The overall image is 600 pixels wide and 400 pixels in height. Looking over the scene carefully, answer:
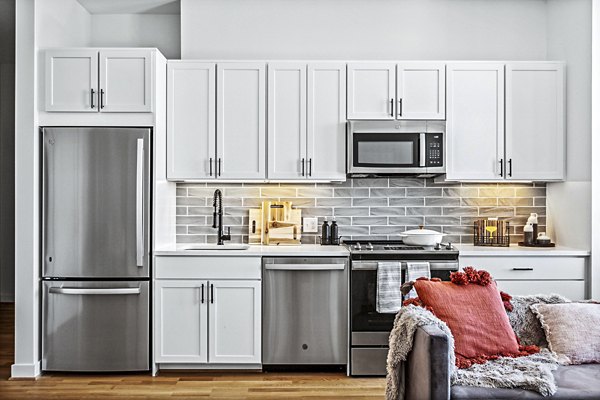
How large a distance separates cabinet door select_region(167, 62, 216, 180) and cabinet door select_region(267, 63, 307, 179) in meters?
0.45

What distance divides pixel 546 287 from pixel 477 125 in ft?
4.27

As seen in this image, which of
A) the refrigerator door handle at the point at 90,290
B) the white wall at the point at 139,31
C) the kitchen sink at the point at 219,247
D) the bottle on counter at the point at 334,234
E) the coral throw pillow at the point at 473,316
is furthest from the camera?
the white wall at the point at 139,31

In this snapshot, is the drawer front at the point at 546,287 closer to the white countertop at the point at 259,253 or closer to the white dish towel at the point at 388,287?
the white dish towel at the point at 388,287

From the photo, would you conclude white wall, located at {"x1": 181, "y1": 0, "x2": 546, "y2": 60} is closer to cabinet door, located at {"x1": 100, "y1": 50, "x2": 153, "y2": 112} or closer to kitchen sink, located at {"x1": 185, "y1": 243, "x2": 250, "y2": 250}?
cabinet door, located at {"x1": 100, "y1": 50, "x2": 153, "y2": 112}

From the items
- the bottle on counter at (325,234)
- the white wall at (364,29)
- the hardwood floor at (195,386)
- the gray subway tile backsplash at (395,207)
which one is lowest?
the hardwood floor at (195,386)

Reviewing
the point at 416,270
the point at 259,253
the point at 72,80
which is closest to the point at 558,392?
the point at 416,270

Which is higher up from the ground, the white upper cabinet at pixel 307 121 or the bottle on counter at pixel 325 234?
the white upper cabinet at pixel 307 121

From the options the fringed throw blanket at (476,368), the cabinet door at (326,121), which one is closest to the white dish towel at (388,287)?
the cabinet door at (326,121)

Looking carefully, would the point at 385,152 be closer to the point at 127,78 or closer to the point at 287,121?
the point at 287,121

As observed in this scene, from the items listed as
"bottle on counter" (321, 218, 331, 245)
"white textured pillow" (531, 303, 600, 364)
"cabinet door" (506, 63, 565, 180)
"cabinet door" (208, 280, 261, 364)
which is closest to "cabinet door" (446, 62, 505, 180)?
"cabinet door" (506, 63, 565, 180)

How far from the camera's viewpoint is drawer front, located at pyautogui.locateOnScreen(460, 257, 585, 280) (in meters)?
4.04

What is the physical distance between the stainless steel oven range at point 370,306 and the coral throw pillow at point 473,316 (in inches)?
41.4

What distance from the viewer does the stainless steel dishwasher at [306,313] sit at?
4016 millimetres

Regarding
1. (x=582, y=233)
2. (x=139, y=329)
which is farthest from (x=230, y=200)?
(x=582, y=233)
